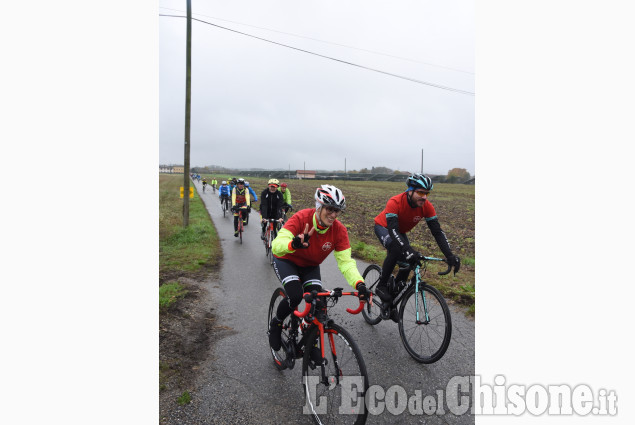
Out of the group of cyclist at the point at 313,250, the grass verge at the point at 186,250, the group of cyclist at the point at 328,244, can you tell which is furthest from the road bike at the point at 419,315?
the grass verge at the point at 186,250

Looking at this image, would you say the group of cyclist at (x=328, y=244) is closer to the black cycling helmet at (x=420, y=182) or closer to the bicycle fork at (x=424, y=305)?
the black cycling helmet at (x=420, y=182)

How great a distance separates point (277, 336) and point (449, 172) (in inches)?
3109

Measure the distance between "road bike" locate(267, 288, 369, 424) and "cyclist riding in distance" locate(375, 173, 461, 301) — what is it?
5.63 feet

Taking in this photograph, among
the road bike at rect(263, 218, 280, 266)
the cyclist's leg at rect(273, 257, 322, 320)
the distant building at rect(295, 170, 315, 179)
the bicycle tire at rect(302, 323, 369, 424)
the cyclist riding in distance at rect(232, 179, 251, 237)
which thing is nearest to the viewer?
the bicycle tire at rect(302, 323, 369, 424)

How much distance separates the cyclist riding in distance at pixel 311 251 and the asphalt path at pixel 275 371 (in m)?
0.47

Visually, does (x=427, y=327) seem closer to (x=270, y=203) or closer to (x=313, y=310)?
(x=313, y=310)

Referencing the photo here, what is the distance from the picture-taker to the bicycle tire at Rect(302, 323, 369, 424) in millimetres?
2570

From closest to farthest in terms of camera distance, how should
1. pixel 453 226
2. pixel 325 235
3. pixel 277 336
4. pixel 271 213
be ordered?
pixel 325 235 → pixel 277 336 → pixel 271 213 → pixel 453 226

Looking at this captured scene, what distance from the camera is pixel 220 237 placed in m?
11.8

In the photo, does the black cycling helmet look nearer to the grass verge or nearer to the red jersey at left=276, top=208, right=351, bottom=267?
the red jersey at left=276, top=208, right=351, bottom=267

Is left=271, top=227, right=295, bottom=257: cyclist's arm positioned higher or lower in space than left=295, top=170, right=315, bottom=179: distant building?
lower

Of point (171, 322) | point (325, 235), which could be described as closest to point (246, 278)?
point (171, 322)

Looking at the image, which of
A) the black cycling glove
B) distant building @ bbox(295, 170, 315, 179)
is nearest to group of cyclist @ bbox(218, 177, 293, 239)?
the black cycling glove
